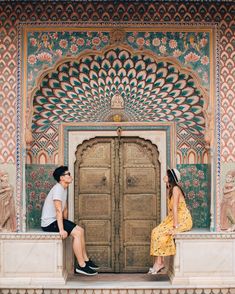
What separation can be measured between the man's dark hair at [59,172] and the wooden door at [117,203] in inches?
17.1

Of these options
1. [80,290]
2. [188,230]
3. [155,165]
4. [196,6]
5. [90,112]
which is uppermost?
[196,6]

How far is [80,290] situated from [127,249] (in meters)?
1.08

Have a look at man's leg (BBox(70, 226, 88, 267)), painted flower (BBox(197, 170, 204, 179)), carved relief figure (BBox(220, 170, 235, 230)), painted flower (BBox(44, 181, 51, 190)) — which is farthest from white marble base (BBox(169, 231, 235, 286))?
painted flower (BBox(44, 181, 51, 190))

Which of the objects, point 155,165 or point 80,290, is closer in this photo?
point 80,290

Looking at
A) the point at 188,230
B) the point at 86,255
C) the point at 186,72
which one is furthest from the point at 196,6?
the point at 86,255

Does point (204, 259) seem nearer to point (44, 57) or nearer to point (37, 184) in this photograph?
point (37, 184)

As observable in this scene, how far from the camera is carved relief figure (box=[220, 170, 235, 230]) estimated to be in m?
7.46

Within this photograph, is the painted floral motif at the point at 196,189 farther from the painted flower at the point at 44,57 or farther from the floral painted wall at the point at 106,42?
the painted flower at the point at 44,57

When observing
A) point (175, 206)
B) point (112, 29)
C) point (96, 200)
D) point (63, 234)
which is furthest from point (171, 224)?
point (112, 29)

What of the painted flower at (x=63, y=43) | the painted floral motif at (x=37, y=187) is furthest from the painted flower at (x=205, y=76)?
the painted floral motif at (x=37, y=187)

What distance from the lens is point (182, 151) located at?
7.91 meters

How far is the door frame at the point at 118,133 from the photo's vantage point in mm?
7875

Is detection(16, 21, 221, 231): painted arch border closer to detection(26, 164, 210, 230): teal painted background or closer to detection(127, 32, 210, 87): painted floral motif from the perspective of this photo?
detection(127, 32, 210, 87): painted floral motif

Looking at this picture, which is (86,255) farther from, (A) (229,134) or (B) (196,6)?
(B) (196,6)
